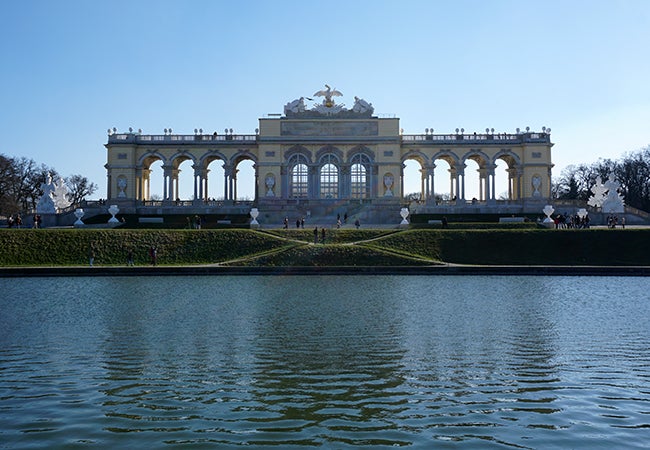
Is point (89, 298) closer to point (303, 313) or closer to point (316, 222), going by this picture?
point (303, 313)

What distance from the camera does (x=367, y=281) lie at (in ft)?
103

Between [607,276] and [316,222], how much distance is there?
97.4 ft

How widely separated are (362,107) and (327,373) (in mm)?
60959

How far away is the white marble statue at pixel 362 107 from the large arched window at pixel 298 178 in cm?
837

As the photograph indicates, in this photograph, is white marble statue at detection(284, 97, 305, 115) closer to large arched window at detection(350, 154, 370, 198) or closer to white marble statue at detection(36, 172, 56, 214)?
large arched window at detection(350, 154, 370, 198)

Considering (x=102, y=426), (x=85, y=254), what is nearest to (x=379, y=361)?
(x=102, y=426)

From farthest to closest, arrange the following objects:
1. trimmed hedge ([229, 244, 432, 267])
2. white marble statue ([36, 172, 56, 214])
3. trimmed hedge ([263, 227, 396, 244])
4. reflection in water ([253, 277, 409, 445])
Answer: white marble statue ([36, 172, 56, 214]) < trimmed hedge ([263, 227, 396, 244]) < trimmed hedge ([229, 244, 432, 267]) < reflection in water ([253, 277, 409, 445])

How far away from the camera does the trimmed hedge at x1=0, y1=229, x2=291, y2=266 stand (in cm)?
4069

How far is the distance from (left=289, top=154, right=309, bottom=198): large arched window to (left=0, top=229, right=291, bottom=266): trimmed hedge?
26451 millimetres

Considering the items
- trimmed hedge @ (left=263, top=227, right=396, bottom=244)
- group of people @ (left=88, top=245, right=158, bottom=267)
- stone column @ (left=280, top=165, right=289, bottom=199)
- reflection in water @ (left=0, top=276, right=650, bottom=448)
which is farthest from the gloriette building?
reflection in water @ (left=0, top=276, right=650, bottom=448)

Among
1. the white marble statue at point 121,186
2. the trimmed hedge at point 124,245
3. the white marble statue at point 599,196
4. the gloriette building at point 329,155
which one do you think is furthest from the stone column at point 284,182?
the white marble statue at point 599,196

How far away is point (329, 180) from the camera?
234 feet

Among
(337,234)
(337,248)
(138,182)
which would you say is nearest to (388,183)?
(337,234)

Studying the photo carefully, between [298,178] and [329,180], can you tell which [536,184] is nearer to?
[329,180]
